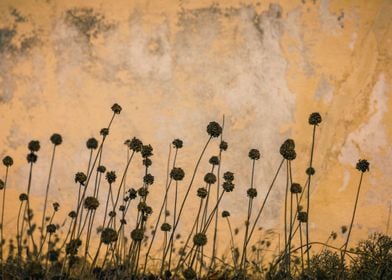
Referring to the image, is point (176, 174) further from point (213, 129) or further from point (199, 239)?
point (199, 239)

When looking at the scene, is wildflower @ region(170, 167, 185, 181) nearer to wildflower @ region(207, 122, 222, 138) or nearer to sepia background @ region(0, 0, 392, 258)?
wildflower @ region(207, 122, 222, 138)

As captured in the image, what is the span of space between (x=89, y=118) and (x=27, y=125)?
84 cm

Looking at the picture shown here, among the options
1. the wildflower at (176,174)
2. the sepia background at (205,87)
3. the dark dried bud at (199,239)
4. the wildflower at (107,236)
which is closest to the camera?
the wildflower at (107,236)

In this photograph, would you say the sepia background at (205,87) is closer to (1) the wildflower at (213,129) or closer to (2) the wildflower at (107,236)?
(1) the wildflower at (213,129)

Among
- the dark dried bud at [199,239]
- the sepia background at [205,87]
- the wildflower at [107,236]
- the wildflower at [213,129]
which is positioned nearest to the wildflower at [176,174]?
the wildflower at [213,129]

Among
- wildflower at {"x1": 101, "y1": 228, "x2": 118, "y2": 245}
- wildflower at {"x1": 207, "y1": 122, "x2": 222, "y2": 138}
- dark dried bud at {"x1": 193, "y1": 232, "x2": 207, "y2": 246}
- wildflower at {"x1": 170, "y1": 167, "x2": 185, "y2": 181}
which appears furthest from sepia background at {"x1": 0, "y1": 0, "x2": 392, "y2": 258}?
wildflower at {"x1": 101, "y1": 228, "x2": 118, "y2": 245}

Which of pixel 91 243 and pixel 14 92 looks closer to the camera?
pixel 91 243

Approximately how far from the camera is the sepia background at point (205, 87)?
5234 millimetres

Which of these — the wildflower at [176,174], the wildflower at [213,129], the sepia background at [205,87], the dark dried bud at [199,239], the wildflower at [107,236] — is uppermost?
the sepia background at [205,87]

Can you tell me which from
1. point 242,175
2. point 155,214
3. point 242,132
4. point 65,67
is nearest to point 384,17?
point 242,132

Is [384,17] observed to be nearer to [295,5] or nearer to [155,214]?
[295,5]

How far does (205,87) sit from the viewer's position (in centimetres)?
552

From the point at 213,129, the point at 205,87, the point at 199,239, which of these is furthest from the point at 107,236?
the point at 205,87

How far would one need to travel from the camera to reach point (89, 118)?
18.2 feet
